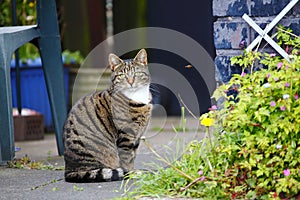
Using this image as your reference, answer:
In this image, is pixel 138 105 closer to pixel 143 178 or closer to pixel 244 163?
pixel 143 178

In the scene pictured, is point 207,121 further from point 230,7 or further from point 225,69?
point 230,7

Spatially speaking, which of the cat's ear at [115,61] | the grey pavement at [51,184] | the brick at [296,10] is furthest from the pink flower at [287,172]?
the cat's ear at [115,61]

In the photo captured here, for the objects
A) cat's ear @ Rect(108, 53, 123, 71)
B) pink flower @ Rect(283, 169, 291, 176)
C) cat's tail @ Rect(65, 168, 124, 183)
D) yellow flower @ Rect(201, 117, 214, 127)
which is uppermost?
cat's ear @ Rect(108, 53, 123, 71)

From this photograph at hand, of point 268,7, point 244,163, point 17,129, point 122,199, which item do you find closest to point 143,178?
point 122,199

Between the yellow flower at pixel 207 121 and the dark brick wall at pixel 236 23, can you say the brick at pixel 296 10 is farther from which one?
the yellow flower at pixel 207 121

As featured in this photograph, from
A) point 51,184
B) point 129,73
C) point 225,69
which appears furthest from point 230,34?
point 51,184

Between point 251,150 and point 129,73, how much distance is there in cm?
136

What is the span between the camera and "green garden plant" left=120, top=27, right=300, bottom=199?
341cm

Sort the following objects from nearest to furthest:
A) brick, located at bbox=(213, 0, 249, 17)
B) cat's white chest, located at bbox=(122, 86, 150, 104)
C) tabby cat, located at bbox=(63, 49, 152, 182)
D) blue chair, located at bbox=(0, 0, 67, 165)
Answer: brick, located at bbox=(213, 0, 249, 17), tabby cat, located at bbox=(63, 49, 152, 182), cat's white chest, located at bbox=(122, 86, 150, 104), blue chair, located at bbox=(0, 0, 67, 165)

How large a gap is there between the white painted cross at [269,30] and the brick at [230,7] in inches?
2.9

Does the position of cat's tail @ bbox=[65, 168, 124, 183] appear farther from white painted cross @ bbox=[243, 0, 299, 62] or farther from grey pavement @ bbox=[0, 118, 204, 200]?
white painted cross @ bbox=[243, 0, 299, 62]

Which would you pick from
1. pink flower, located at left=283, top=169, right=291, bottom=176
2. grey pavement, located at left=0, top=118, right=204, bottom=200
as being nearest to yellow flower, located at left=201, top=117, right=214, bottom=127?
grey pavement, located at left=0, top=118, right=204, bottom=200

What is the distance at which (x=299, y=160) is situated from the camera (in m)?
3.37

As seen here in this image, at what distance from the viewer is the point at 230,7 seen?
4.21 metres
